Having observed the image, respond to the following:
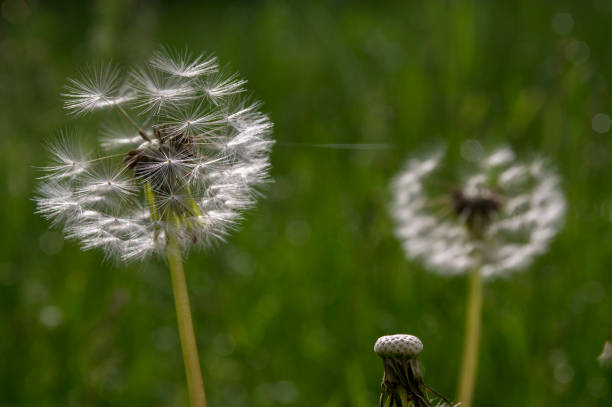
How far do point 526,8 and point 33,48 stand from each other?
397cm

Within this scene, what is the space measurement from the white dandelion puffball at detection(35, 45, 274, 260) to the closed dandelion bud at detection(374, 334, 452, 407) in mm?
463

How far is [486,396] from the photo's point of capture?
2.50m

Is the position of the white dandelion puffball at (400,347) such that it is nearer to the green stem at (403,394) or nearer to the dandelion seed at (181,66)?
the green stem at (403,394)

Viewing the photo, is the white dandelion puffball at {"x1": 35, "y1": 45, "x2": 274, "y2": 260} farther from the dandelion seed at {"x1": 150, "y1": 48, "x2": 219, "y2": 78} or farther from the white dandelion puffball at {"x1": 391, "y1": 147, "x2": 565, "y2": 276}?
the white dandelion puffball at {"x1": 391, "y1": 147, "x2": 565, "y2": 276}

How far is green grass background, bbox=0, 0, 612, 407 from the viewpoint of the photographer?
2.58 m

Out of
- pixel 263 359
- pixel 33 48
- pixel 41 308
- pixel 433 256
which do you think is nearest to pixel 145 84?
pixel 433 256

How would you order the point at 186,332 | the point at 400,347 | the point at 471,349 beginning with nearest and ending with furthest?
the point at 400,347
the point at 186,332
the point at 471,349

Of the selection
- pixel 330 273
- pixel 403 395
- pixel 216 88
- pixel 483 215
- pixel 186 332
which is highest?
pixel 216 88

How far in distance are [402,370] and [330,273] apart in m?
2.19

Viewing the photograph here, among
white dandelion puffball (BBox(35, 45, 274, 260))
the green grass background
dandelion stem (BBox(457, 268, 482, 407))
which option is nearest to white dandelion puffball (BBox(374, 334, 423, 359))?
white dandelion puffball (BBox(35, 45, 274, 260))

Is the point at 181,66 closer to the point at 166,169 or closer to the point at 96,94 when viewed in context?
the point at 96,94

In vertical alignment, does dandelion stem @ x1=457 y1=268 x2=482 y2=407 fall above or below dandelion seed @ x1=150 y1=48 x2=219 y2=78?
below

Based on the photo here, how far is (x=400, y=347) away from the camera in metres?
1.13

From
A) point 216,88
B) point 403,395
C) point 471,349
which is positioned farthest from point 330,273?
point 403,395
